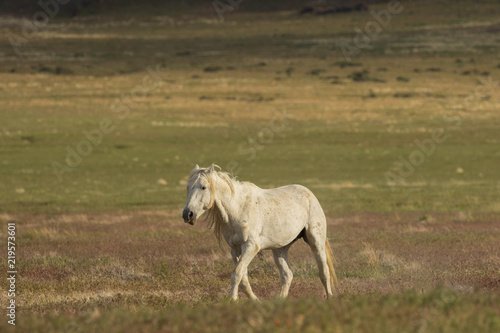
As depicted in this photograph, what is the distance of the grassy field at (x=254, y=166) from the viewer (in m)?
9.01

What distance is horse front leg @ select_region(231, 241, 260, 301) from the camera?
9.54m

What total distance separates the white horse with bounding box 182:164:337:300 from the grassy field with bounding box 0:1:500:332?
56 centimetres

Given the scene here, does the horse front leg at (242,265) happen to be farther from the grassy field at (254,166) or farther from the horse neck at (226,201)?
the horse neck at (226,201)

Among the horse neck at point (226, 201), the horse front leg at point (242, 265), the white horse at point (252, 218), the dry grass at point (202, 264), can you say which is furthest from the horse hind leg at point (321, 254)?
the horse neck at point (226, 201)

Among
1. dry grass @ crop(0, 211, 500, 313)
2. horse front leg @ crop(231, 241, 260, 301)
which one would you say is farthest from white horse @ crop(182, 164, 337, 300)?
dry grass @ crop(0, 211, 500, 313)

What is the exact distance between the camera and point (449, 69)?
98750 mm

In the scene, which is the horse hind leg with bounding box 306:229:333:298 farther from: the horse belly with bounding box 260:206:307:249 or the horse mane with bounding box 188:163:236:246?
the horse mane with bounding box 188:163:236:246

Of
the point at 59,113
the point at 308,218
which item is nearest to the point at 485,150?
the point at 59,113

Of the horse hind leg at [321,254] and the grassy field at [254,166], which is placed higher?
the horse hind leg at [321,254]

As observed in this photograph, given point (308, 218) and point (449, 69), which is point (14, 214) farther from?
point (449, 69)

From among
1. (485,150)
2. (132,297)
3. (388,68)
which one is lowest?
(388,68)

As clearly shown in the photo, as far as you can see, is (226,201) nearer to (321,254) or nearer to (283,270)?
(283,270)

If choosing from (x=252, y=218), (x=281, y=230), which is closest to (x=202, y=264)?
(x=281, y=230)

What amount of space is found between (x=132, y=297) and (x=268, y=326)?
15.5ft
